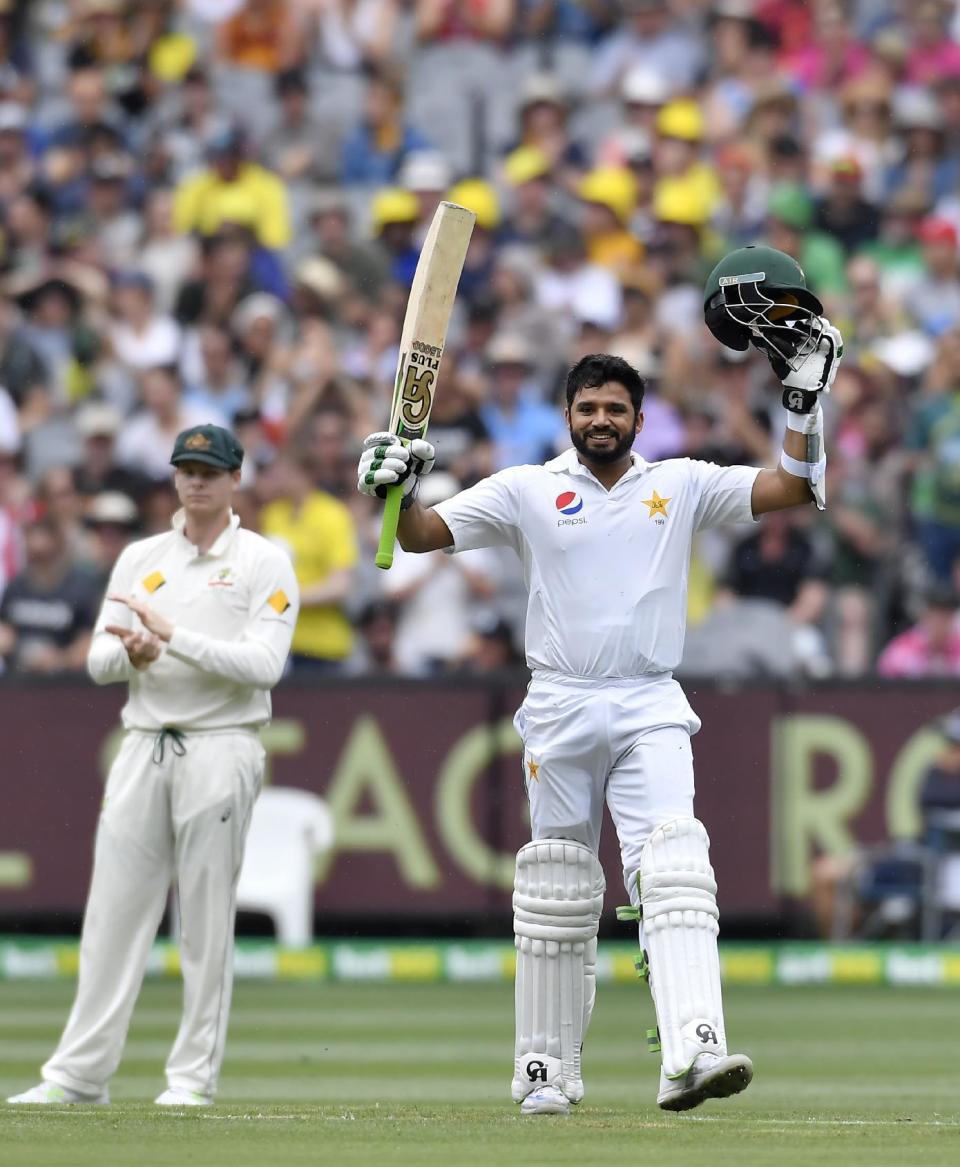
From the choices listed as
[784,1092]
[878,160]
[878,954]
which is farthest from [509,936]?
[878,160]

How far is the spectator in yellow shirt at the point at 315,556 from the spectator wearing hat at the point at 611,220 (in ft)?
9.68

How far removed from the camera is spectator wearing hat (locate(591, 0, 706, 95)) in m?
16.1

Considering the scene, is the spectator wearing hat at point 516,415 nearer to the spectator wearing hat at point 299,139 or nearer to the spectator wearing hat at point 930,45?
the spectator wearing hat at point 299,139

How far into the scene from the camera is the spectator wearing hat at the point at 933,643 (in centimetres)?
1223

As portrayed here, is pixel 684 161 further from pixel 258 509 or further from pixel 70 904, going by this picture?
pixel 70 904

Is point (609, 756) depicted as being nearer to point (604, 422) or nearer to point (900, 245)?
point (604, 422)

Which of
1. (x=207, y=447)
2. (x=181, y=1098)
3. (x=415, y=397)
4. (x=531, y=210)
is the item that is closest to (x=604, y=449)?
(x=415, y=397)

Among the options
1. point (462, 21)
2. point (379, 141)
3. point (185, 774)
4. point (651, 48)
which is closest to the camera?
point (185, 774)

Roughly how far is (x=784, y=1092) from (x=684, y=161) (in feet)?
28.0

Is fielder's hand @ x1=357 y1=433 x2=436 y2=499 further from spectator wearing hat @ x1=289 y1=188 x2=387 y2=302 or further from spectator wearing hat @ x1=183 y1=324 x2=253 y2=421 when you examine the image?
spectator wearing hat @ x1=289 y1=188 x2=387 y2=302

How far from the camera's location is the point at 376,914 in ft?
39.7

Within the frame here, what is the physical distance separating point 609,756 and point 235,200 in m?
9.58

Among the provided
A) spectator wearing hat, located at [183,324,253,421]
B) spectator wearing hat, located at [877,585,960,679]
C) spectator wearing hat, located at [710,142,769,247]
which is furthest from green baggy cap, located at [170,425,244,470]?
spectator wearing hat, located at [710,142,769,247]

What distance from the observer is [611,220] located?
48.2ft
